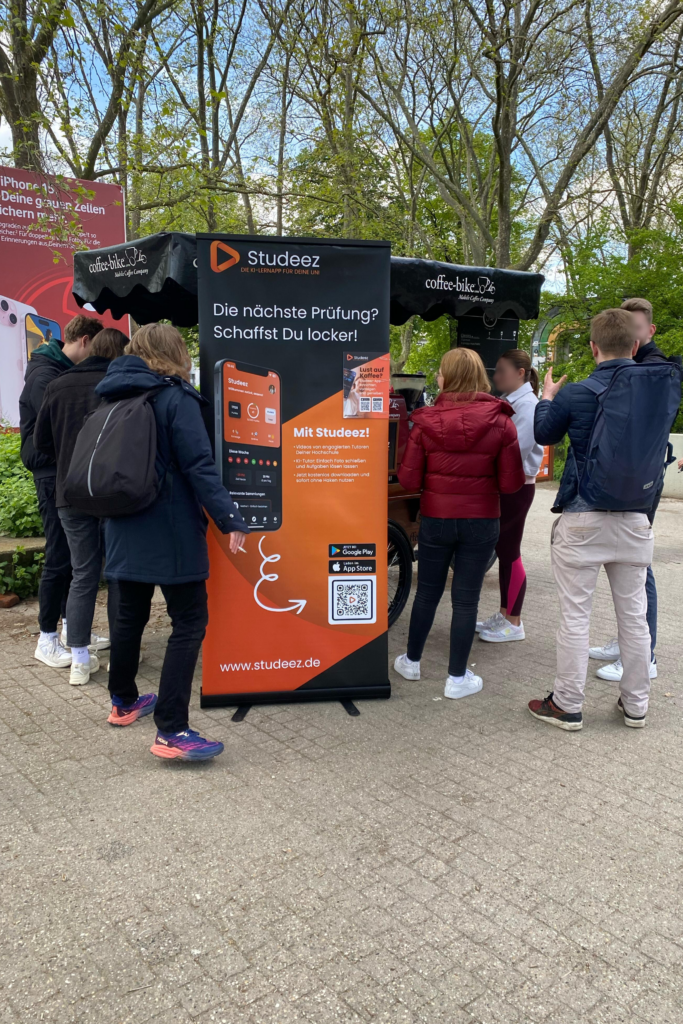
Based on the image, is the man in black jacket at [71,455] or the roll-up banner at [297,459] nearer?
the roll-up banner at [297,459]

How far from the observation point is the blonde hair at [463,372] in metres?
4.00

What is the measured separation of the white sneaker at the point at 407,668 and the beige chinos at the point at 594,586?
3.00ft

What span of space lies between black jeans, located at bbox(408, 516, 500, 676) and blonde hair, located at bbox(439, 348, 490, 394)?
29.0 inches

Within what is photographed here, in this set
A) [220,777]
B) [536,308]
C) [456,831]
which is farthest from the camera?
[536,308]

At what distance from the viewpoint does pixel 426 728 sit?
151 inches

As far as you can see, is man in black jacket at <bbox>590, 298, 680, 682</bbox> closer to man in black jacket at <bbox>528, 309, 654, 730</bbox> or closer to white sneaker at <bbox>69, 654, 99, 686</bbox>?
man in black jacket at <bbox>528, 309, 654, 730</bbox>

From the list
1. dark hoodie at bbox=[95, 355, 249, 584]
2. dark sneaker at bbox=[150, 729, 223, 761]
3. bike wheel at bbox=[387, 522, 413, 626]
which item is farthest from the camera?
bike wheel at bbox=[387, 522, 413, 626]

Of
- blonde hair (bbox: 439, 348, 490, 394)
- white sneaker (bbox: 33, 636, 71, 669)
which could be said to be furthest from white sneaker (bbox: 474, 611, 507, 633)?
white sneaker (bbox: 33, 636, 71, 669)

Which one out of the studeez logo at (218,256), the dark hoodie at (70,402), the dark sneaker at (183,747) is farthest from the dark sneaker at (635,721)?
the dark hoodie at (70,402)

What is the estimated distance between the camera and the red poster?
829 centimetres

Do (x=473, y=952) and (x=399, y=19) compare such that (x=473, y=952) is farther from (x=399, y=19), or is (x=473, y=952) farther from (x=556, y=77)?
(x=556, y=77)

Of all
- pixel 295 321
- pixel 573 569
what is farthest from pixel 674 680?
pixel 295 321

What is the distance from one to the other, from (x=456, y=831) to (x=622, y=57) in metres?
13.2

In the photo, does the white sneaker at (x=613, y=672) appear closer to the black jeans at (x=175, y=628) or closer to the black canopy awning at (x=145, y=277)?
the black jeans at (x=175, y=628)
